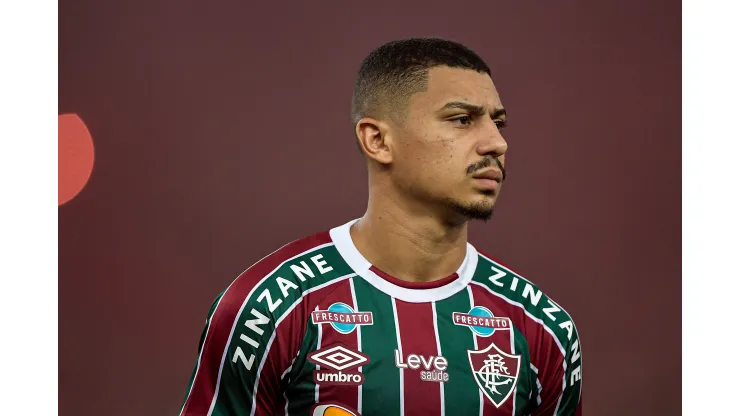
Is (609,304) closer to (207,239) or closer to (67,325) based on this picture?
(207,239)

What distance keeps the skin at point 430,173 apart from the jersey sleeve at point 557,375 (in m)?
0.29

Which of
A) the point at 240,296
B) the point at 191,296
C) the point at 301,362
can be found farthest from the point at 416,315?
the point at 191,296

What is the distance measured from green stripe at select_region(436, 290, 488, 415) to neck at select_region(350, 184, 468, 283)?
0.08 meters

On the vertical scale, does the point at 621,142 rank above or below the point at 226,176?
above

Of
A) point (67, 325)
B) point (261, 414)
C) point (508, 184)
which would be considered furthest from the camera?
point (508, 184)

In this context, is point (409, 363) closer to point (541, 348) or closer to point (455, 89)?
point (541, 348)

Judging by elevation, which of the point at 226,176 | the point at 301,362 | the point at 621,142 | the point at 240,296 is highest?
the point at 621,142

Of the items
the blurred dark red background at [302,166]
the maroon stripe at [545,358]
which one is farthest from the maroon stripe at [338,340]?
the blurred dark red background at [302,166]

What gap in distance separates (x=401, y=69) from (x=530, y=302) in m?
0.63

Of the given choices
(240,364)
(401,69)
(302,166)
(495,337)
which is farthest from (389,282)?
(302,166)

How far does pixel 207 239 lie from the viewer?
2801 millimetres

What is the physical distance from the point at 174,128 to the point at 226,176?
24 centimetres

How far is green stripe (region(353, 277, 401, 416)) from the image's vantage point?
1.78m

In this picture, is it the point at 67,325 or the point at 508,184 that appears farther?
the point at 508,184
